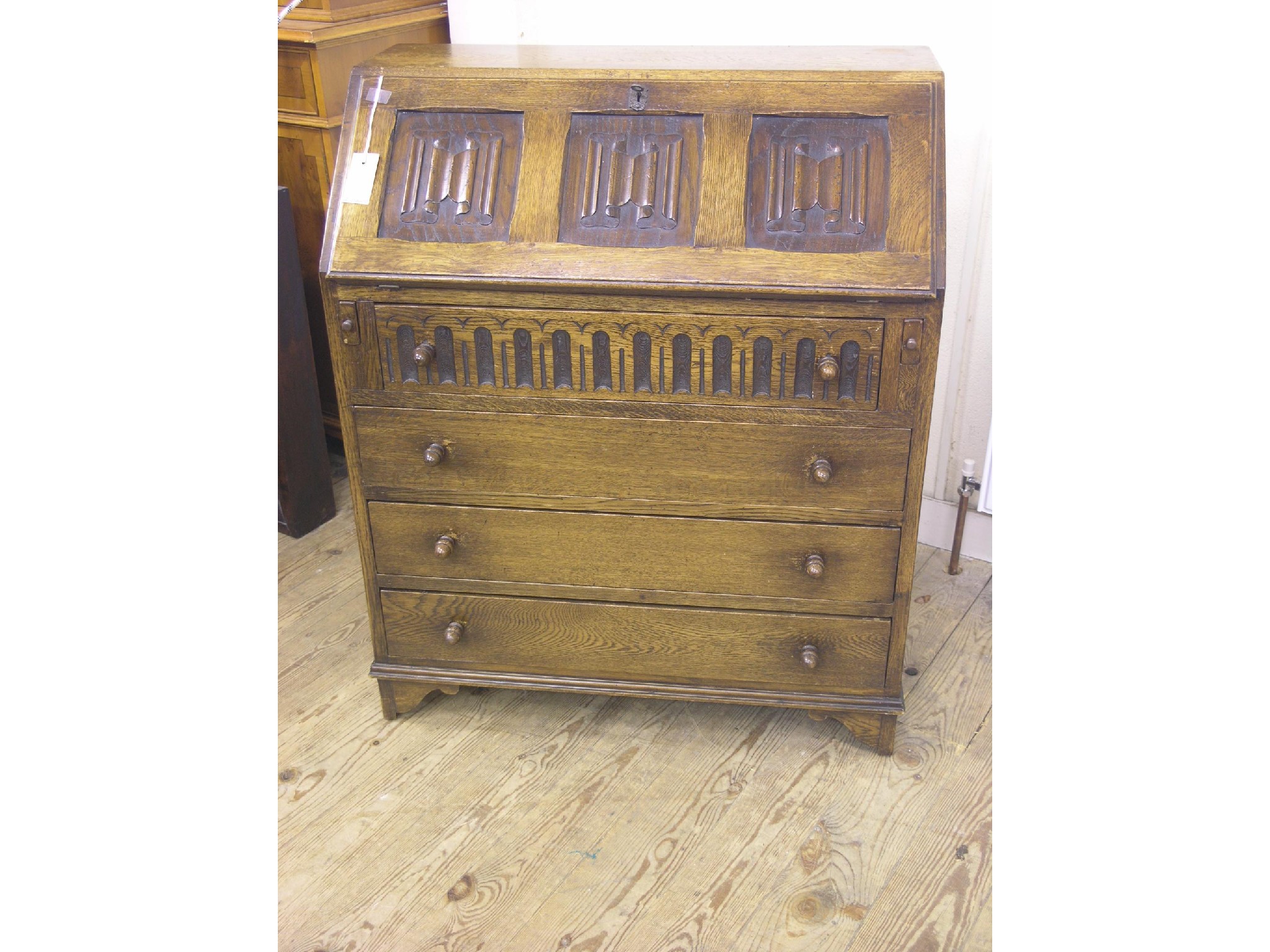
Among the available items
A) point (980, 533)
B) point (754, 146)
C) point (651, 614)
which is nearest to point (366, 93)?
point (754, 146)

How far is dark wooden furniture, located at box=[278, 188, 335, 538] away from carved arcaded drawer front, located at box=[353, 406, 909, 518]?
80 cm

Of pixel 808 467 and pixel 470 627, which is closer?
pixel 808 467

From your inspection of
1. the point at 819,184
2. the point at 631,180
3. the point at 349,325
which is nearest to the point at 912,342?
the point at 819,184

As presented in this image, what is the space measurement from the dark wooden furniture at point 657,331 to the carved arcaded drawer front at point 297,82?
2.17 ft

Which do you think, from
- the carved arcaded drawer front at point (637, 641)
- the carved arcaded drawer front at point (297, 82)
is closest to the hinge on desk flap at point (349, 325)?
the carved arcaded drawer front at point (637, 641)

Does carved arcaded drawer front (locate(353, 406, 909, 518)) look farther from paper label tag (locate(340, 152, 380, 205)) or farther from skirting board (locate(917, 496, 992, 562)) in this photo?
skirting board (locate(917, 496, 992, 562))

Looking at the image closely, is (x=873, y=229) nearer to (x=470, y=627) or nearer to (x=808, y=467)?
(x=808, y=467)

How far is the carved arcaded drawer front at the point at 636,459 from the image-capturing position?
1.73 metres

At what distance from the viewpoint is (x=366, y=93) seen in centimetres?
176

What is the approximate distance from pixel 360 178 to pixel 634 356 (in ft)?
1.76

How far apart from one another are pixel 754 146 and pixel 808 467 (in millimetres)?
527

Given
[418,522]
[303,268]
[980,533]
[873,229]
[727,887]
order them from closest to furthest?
[873,229] → [727,887] → [418,522] → [980,533] → [303,268]

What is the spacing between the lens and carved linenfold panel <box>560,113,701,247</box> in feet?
5.45

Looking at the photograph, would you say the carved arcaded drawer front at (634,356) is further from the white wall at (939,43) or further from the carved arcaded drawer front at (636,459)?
the white wall at (939,43)
